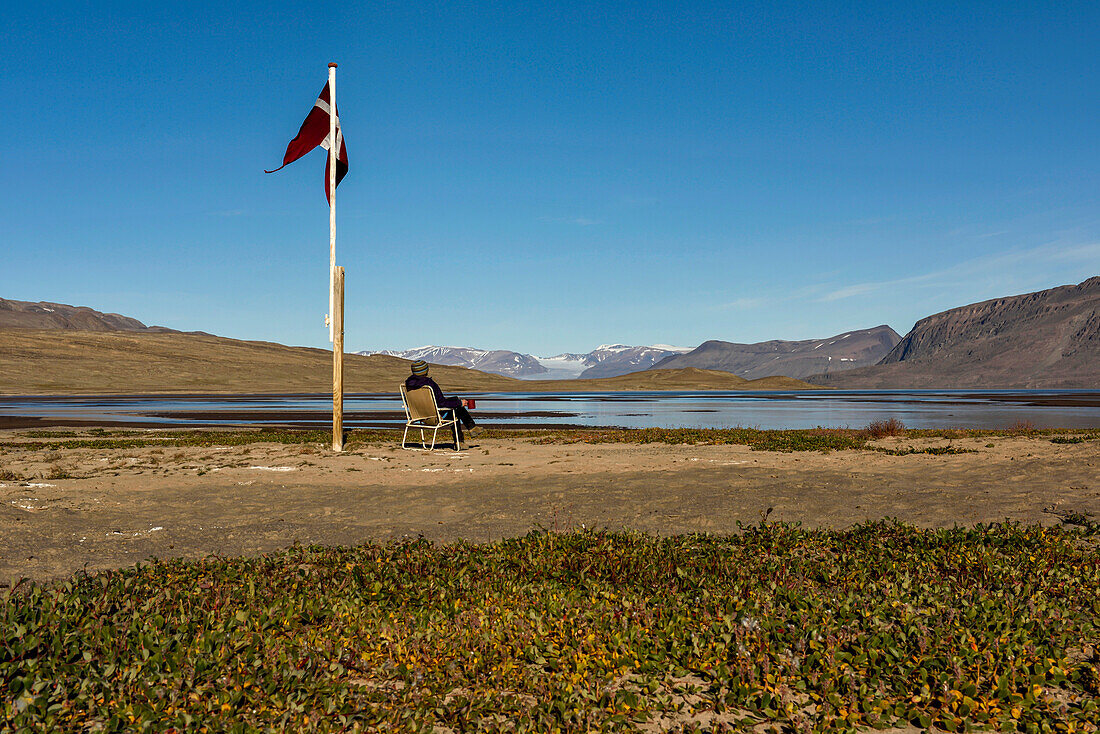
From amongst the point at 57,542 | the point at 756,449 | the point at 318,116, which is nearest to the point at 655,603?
the point at 57,542

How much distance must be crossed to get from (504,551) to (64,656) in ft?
11.3

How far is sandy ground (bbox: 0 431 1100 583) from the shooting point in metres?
7.86

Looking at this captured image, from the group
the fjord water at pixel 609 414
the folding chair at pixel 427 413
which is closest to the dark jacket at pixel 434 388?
the folding chair at pixel 427 413

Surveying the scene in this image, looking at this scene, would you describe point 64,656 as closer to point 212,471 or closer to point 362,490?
point 362,490

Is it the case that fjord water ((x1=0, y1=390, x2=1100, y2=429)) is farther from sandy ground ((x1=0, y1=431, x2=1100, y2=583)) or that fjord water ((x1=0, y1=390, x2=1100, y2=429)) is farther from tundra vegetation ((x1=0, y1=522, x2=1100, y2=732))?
tundra vegetation ((x1=0, y1=522, x2=1100, y2=732))

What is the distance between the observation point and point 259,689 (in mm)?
3732

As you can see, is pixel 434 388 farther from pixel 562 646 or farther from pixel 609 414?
pixel 609 414

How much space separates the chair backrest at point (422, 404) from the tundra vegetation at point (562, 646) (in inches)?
398

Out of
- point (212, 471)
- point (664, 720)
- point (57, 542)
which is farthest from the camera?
point (212, 471)

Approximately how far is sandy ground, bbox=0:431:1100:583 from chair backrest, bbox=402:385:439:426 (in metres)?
1.42

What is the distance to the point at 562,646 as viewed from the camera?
14.3 feet

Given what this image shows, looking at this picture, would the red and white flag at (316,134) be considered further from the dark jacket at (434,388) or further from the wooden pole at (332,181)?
the dark jacket at (434,388)

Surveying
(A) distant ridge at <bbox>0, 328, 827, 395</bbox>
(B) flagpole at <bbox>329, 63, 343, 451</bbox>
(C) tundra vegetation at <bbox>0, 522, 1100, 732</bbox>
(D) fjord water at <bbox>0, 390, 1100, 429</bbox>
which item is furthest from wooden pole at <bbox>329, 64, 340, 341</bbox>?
(A) distant ridge at <bbox>0, 328, 827, 395</bbox>

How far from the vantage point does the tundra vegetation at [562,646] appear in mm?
3578
